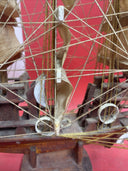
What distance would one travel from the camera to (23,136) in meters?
0.85

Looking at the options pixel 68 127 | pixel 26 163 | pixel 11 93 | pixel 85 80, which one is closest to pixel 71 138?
pixel 68 127

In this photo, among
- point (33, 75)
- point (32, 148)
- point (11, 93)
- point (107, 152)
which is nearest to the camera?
point (11, 93)

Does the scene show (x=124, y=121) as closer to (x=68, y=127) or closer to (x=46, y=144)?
(x=68, y=127)

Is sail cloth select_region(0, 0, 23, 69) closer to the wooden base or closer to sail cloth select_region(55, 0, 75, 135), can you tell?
sail cloth select_region(55, 0, 75, 135)

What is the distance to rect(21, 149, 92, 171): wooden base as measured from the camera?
0.93m

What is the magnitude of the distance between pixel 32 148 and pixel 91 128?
34 centimetres

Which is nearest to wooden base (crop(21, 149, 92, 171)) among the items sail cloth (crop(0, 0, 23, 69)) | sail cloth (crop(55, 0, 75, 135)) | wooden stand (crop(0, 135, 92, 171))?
wooden stand (crop(0, 135, 92, 171))

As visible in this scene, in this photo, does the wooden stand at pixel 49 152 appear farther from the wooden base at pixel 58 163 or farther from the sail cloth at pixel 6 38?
the sail cloth at pixel 6 38

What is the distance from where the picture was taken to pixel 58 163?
0.95 meters

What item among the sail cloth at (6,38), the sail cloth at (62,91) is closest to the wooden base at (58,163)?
the sail cloth at (62,91)

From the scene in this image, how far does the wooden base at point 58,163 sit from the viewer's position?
93cm

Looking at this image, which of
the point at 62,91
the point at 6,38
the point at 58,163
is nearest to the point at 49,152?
the point at 58,163

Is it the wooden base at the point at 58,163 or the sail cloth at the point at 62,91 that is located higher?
the sail cloth at the point at 62,91

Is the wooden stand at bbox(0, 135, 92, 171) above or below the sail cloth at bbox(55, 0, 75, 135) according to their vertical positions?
below
